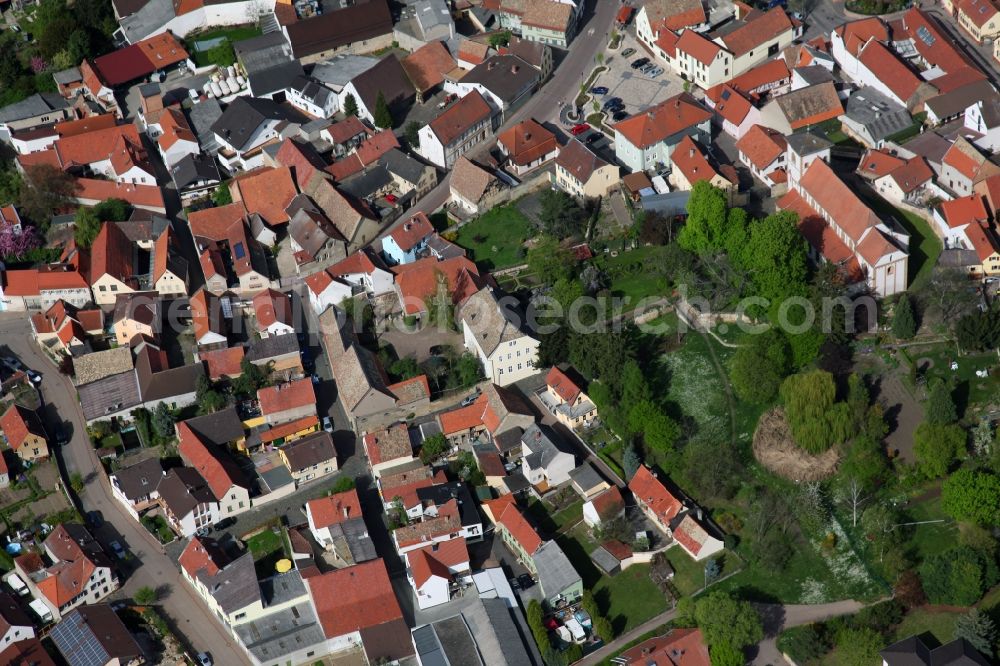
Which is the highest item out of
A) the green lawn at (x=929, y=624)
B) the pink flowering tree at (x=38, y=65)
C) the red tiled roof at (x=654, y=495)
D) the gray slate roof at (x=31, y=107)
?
the pink flowering tree at (x=38, y=65)

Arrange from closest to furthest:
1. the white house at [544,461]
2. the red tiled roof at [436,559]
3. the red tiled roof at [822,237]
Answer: the red tiled roof at [436,559]
the white house at [544,461]
the red tiled roof at [822,237]

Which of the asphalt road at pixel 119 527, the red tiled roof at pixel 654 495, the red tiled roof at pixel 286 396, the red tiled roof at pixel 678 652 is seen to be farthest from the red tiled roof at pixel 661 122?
the asphalt road at pixel 119 527

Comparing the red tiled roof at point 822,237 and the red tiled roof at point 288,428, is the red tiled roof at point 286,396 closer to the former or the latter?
the red tiled roof at point 288,428

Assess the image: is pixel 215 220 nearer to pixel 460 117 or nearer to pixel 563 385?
pixel 460 117

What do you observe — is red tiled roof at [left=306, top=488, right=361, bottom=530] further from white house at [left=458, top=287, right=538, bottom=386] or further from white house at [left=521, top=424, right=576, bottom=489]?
white house at [left=458, top=287, right=538, bottom=386]

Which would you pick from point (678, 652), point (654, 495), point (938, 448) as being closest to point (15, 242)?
point (654, 495)

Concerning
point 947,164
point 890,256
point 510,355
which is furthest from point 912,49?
point 510,355

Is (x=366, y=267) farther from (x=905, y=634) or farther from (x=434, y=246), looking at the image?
(x=905, y=634)
